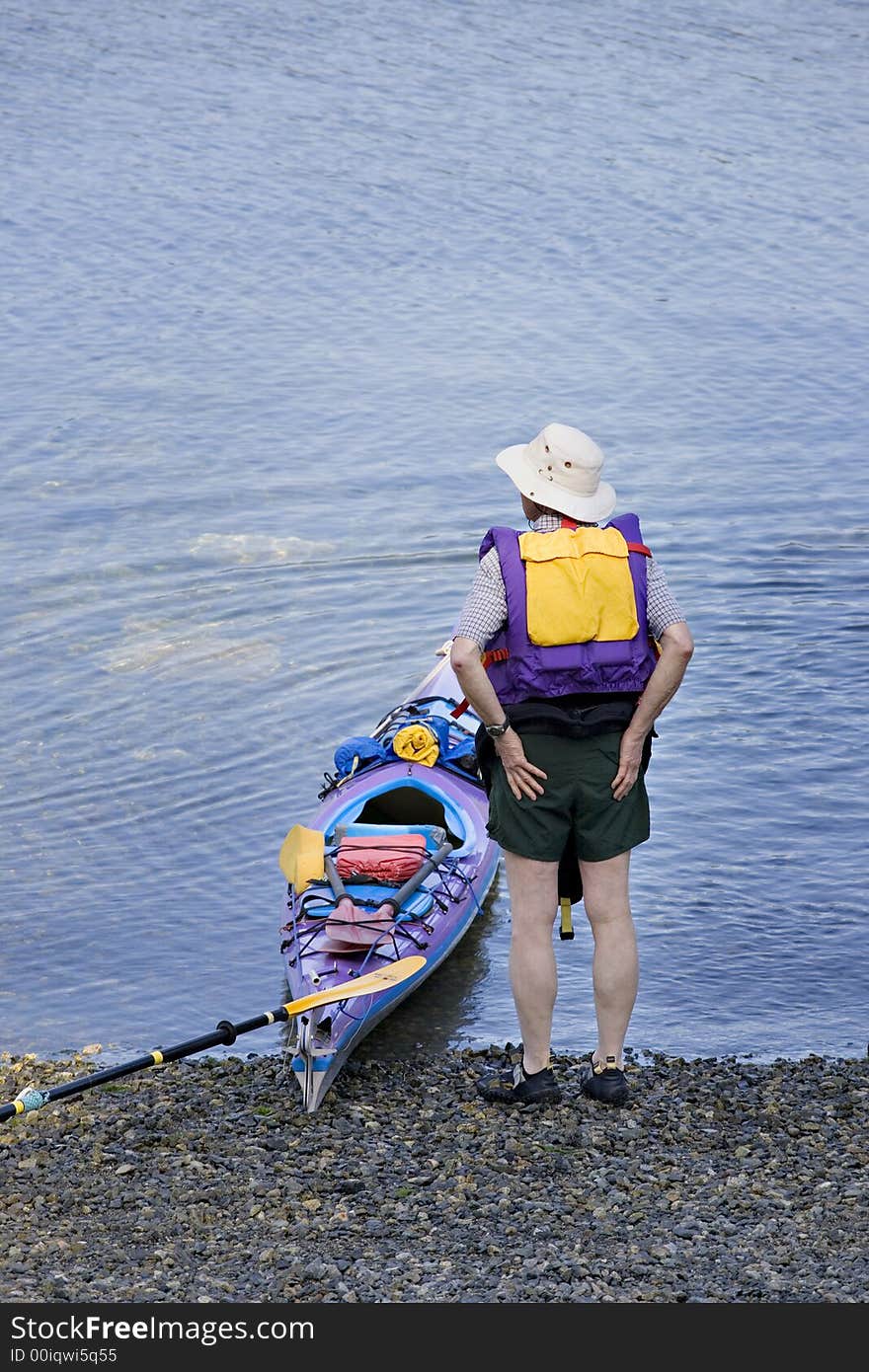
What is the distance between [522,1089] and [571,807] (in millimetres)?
1000

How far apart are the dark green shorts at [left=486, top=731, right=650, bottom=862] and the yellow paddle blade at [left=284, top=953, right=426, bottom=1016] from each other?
3.22ft

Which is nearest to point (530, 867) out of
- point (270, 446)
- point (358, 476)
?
point (358, 476)

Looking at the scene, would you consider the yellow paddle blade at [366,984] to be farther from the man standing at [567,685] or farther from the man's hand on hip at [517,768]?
the man's hand on hip at [517,768]

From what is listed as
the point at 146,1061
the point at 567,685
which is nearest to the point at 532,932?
the point at 567,685

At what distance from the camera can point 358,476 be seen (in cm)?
1437

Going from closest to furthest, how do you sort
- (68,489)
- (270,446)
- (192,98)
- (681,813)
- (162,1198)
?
1. (162,1198)
2. (681,813)
3. (68,489)
4. (270,446)
5. (192,98)

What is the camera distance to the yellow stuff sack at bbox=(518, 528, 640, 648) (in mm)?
4938

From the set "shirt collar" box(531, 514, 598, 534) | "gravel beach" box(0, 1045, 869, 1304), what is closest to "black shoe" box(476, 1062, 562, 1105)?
"gravel beach" box(0, 1045, 869, 1304)

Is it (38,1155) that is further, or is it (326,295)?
(326,295)

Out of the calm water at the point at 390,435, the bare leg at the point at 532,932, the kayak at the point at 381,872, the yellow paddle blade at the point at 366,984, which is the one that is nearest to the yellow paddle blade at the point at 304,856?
the kayak at the point at 381,872

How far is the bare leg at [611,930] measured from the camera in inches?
206

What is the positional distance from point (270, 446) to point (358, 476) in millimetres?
1270

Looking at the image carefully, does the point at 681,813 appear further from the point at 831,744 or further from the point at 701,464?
→ the point at 701,464

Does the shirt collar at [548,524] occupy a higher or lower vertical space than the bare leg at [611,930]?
higher
